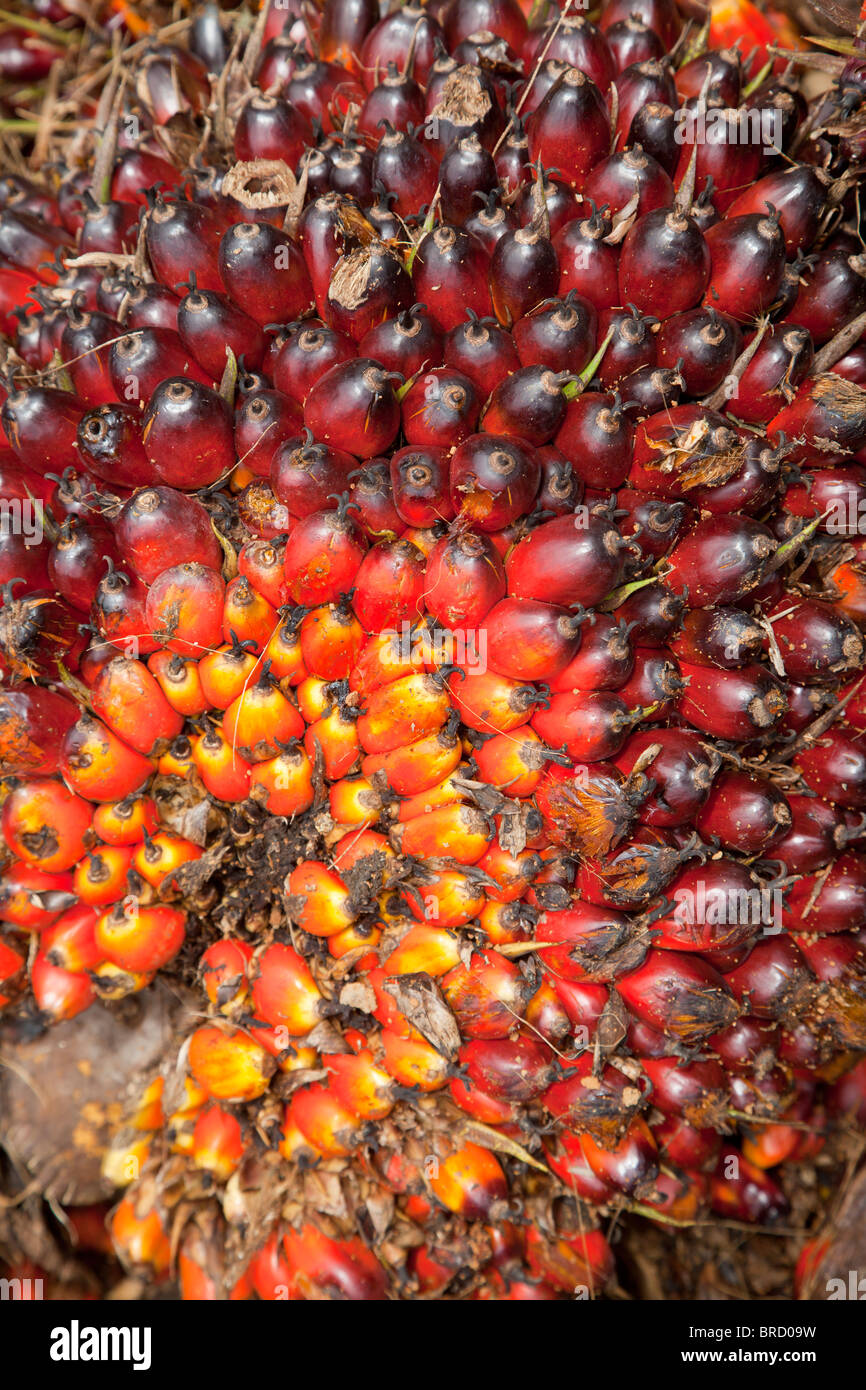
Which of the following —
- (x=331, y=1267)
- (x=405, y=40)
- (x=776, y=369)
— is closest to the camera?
(x=776, y=369)

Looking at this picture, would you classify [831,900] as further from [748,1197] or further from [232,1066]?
[232,1066]

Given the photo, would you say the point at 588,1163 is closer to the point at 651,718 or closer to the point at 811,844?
the point at 811,844

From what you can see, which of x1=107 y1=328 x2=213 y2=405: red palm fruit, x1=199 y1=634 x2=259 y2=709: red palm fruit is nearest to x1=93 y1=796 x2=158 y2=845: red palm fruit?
x1=199 y1=634 x2=259 y2=709: red palm fruit

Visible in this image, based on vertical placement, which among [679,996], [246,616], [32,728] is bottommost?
[679,996]

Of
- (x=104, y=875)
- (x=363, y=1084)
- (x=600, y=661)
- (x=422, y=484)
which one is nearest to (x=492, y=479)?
Result: (x=422, y=484)

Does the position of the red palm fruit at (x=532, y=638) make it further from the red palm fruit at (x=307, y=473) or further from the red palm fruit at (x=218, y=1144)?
the red palm fruit at (x=218, y=1144)

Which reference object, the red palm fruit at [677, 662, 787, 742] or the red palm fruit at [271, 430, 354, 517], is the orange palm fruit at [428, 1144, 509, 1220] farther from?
the red palm fruit at [271, 430, 354, 517]

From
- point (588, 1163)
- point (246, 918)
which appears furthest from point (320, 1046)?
point (588, 1163)
